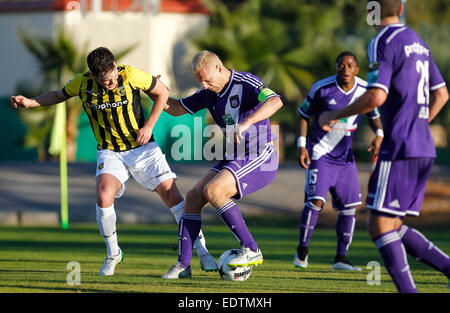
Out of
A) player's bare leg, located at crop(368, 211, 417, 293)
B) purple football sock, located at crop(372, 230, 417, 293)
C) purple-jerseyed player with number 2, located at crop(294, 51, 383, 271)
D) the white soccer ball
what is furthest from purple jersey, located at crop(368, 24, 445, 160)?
purple-jerseyed player with number 2, located at crop(294, 51, 383, 271)

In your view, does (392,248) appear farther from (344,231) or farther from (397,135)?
(344,231)

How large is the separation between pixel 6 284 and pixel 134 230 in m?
8.45

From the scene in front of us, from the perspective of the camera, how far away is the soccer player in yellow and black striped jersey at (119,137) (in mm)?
8203

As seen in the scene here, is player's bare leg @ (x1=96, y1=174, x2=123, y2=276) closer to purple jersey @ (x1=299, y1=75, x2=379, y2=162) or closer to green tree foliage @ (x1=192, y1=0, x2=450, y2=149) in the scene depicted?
purple jersey @ (x1=299, y1=75, x2=379, y2=162)

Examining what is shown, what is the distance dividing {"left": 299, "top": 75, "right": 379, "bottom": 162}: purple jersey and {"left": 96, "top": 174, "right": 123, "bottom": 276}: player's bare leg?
2.64 meters

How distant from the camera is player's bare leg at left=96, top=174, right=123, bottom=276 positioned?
8227 mm

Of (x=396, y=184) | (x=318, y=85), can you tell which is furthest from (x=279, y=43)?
(x=396, y=184)

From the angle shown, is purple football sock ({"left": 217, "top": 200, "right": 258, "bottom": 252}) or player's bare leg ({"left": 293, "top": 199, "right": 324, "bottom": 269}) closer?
purple football sock ({"left": 217, "top": 200, "right": 258, "bottom": 252})

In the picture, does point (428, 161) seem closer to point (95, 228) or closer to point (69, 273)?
point (69, 273)

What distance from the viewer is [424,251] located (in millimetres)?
6309

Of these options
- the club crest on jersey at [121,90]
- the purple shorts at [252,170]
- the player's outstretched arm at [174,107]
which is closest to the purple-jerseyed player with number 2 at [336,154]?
the purple shorts at [252,170]

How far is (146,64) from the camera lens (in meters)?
27.9
